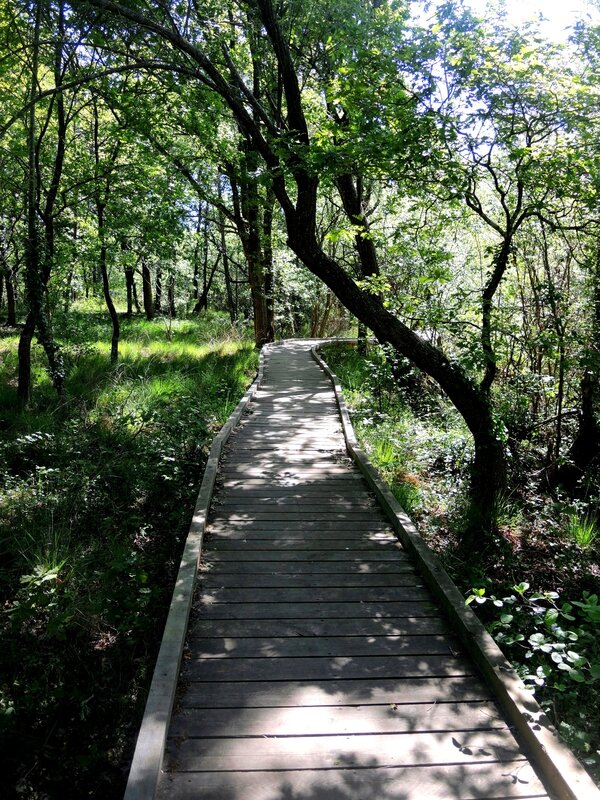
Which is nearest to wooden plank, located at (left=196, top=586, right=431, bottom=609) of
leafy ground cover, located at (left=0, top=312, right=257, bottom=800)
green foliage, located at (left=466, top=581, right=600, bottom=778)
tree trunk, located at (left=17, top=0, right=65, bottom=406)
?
green foliage, located at (left=466, top=581, right=600, bottom=778)

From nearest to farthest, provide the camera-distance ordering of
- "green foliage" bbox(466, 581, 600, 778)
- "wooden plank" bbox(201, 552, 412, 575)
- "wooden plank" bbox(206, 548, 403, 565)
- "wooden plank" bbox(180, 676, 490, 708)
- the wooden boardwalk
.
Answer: the wooden boardwalk, "green foliage" bbox(466, 581, 600, 778), "wooden plank" bbox(180, 676, 490, 708), "wooden plank" bbox(201, 552, 412, 575), "wooden plank" bbox(206, 548, 403, 565)

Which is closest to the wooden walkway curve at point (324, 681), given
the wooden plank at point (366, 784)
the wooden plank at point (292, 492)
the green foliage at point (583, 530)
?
the wooden plank at point (366, 784)

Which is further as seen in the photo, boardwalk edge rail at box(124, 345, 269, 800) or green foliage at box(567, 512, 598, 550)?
green foliage at box(567, 512, 598, 550)

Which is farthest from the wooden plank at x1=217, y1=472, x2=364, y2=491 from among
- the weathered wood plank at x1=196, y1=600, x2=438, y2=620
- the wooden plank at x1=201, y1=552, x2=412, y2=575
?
the weathered wood plank at x1=196, y1=600, x2=438, y2=620

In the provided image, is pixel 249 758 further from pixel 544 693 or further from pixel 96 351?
pixel 96 351

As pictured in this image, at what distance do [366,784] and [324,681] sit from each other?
742 millimetres

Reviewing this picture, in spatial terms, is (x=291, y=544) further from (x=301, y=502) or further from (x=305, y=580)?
(x=301, y=502)

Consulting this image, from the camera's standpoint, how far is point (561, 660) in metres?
3.38

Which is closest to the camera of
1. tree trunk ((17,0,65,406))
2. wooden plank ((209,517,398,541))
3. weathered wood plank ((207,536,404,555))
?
weathered wood plank ((207,536,404,555))

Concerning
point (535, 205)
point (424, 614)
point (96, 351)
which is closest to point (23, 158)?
point (96, 351)

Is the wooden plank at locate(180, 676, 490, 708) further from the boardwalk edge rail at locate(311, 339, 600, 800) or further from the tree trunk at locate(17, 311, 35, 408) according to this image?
the tree trunk at locate(17, 311, 35, 408)

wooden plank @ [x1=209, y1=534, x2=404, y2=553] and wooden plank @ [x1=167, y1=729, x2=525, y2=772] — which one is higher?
wooden plank @ [x1=209, y1=534, x2=404, y2=553]

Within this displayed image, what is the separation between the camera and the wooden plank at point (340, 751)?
8.98 ft

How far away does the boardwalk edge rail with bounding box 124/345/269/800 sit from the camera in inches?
99.0
